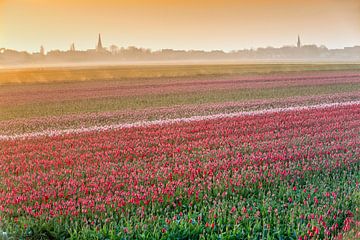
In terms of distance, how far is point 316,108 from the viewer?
19547mm

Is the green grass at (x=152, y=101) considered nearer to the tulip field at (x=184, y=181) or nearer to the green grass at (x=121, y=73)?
the tulip field at (x=184, y=181)

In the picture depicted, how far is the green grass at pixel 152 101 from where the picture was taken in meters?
21.4

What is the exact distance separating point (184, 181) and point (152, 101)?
1670 cm

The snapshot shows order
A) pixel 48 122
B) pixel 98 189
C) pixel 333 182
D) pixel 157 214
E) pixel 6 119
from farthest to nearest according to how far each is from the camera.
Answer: pixel 6 119
pixel 48 122
pixel 333 182
pixel 98 189
pixel 157 214

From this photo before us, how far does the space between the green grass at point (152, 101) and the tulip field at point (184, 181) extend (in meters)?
6.19

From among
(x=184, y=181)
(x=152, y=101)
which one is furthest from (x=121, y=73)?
(x=184, y=181)

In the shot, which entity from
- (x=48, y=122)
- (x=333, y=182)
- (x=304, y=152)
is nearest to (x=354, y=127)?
(x=304, y=152)

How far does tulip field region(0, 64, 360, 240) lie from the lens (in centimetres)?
651

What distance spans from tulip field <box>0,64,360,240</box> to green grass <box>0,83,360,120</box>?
619 centimetres

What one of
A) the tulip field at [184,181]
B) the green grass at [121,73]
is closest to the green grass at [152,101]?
the tulip field at [184,181]

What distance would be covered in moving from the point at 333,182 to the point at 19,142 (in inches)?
343

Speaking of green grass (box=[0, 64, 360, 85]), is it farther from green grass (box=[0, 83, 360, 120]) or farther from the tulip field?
the tulip field

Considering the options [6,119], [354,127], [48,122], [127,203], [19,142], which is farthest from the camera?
[6,119]

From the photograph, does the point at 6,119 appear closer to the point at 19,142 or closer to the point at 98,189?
the point at 19,142
